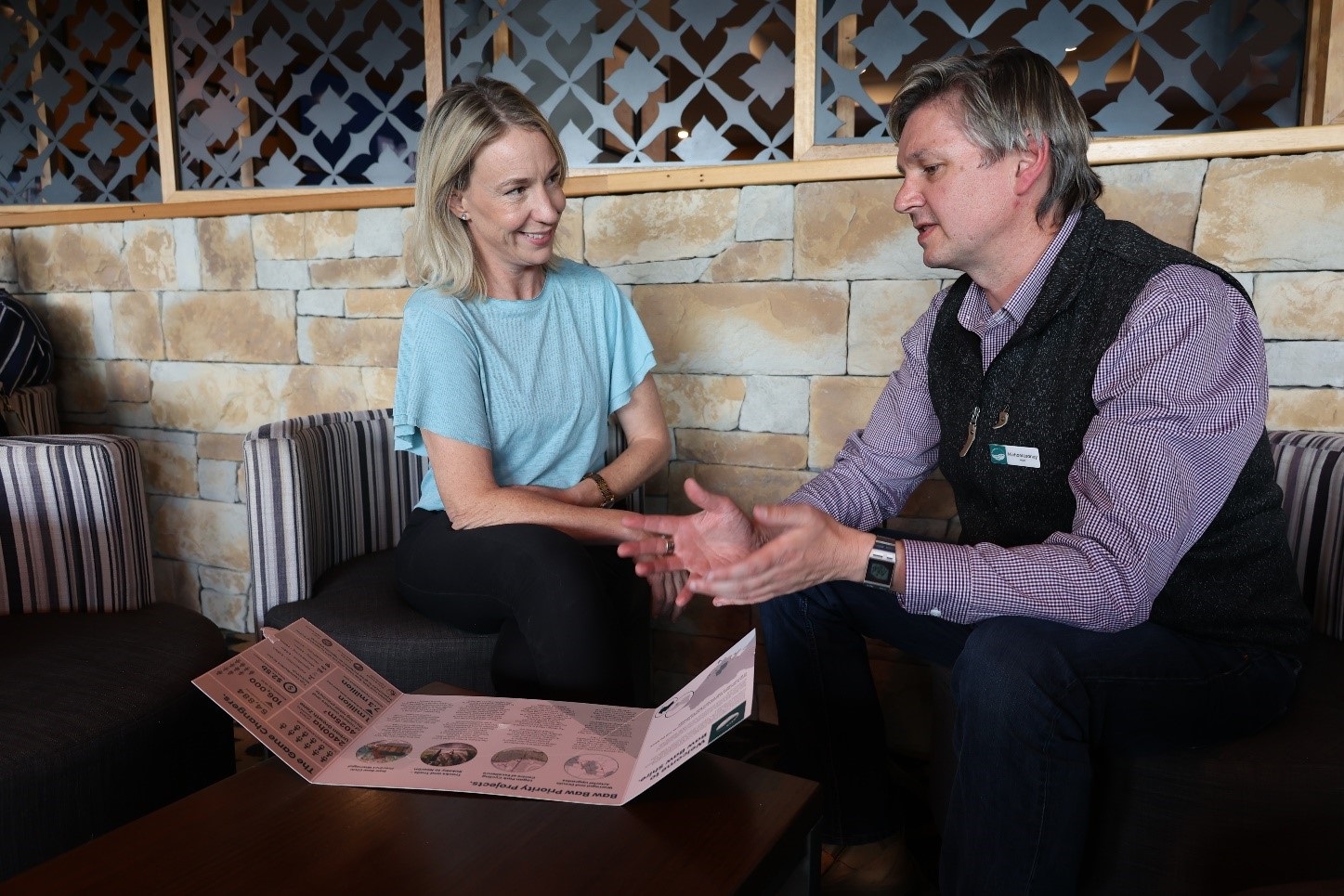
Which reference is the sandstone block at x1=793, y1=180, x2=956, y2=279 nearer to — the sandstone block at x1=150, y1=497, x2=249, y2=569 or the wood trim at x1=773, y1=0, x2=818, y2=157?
the wood trim at x1=773, y1=0, x2=818, y2=157

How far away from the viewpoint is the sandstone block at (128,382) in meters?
2.96

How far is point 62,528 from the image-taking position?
1641 millimetres

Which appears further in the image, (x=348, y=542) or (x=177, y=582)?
(x=177, y=582)

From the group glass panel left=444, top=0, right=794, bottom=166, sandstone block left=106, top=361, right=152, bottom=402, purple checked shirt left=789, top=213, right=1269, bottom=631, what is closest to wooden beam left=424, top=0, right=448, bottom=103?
glass panel left=444, top=0, right=794, bottom=166

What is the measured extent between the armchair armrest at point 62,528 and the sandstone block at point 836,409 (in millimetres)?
1467

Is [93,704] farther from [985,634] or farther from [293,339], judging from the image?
Result: [293,339]

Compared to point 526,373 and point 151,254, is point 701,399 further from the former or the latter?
point 151,254

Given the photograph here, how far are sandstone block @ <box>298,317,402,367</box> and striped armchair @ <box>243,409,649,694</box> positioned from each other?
52cm

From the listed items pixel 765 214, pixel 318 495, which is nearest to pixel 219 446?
pixel 318 495

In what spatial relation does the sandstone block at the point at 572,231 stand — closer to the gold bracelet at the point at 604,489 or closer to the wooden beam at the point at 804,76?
the wooden beam at the point at 804,76

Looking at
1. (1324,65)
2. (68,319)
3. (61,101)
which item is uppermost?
(61,101)

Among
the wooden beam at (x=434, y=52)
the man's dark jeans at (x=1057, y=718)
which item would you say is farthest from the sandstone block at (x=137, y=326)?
A: the man's dark jeans at (x=1057, y=718)

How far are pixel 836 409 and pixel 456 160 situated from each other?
1.01 m

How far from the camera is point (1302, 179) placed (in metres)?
1.68
